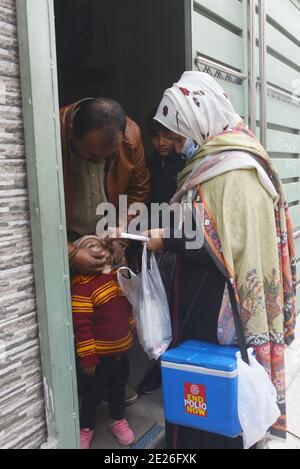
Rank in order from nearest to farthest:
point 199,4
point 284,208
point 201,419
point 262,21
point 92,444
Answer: point 201,419, point 284,208, point 92,444, point 199,4, point 262,21

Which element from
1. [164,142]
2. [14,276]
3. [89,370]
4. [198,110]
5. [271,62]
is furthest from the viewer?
[271,62]

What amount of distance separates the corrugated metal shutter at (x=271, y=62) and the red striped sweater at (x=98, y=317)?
1.27 meters

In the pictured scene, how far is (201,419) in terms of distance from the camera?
5.53ft

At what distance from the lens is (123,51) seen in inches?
149

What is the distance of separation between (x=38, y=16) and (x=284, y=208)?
3.97 ft

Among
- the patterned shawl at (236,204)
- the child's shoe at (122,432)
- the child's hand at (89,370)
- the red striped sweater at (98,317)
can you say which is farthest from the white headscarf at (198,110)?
the child's shoe at (122,432)

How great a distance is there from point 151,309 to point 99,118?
0.79 metres

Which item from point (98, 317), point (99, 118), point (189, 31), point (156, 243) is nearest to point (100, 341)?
point (98, 317)

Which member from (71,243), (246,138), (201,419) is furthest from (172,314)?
(246,138)

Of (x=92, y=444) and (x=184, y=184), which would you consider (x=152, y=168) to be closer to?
(x=184, y=184)

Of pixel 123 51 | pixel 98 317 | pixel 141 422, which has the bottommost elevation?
pixel 141 422

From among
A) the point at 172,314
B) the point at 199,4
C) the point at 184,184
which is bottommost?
the point at 172,314

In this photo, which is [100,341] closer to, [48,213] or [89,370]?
[89,370]

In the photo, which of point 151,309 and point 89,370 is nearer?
point 151,309
